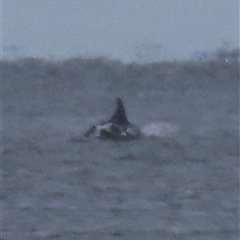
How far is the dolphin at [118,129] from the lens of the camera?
Result: 26719 mm

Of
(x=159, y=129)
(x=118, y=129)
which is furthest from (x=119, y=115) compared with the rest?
(x=159, y=129)

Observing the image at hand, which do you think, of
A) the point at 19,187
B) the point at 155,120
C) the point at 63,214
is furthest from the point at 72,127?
the point at 63,214

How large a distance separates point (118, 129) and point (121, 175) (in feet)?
19.4

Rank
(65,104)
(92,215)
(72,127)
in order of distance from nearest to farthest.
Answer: (92,215) < (72,127) < (65,104)

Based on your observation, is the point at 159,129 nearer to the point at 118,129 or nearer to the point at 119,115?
the point at 118,129

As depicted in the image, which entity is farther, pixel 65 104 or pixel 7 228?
pixel 65 104

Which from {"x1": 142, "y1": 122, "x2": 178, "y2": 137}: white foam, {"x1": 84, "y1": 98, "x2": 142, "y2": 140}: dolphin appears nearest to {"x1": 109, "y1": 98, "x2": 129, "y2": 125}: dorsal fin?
{"x1": 84, "y1": 98, "x2": 142, "y2": 140}: dolphin

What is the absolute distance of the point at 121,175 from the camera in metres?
22.2

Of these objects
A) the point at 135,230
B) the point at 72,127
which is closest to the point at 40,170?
the point at 135,230

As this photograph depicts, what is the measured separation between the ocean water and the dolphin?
0.63 feet

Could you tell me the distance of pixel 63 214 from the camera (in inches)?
636

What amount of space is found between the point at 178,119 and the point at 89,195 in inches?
836

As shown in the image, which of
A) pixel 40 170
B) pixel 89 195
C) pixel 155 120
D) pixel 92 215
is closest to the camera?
pixel 92 215

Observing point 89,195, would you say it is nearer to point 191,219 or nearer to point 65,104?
point 191,219
